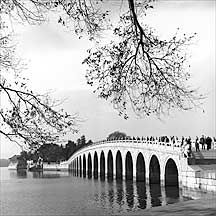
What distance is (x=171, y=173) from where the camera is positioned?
40375 mm

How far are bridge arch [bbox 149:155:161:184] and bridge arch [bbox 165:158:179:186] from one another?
434 cm

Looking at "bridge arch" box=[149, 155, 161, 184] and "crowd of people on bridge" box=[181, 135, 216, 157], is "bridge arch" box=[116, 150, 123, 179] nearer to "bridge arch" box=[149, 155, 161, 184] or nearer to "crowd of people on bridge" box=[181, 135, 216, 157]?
"bridge arch" box=[149, 155, 161, 184]

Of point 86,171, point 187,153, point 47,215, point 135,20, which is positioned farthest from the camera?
point 86,171

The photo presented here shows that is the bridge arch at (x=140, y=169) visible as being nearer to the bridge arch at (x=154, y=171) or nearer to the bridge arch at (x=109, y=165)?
the bridge arch at (x=154, y=171)

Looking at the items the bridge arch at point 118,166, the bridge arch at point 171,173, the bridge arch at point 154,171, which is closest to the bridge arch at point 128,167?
the bridge arch at point 118,166

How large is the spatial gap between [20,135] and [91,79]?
192cm

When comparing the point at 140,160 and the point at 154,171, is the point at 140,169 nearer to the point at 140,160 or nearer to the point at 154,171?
the point at 140,160

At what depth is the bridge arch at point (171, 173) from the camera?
39.5m

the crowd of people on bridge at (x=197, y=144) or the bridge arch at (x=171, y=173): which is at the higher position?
the crowd of people on bridge at (x=197, y=144)

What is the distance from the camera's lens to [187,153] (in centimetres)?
3241

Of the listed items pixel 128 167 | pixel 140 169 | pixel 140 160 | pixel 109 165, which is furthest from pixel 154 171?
pixel 109 165

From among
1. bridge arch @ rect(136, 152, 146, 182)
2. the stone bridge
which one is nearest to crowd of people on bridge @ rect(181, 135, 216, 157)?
the stone bridge

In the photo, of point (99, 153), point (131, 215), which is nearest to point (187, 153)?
point (131, 215)

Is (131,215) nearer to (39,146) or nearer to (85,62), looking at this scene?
(39,146)
